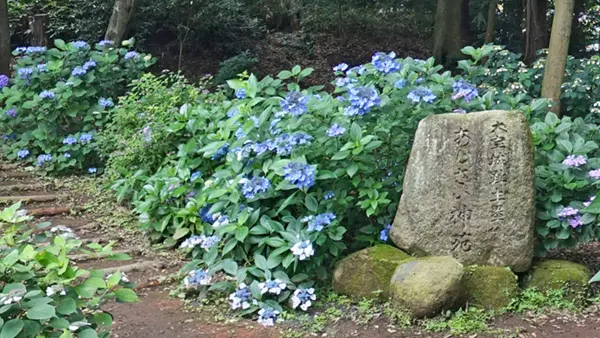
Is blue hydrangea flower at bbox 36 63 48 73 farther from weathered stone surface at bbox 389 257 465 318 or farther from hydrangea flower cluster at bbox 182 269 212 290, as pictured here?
weathered stone surface at bbox 389 257 465 318

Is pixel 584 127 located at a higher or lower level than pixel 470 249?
higher

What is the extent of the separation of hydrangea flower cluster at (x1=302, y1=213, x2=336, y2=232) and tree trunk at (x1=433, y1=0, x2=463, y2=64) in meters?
8.41

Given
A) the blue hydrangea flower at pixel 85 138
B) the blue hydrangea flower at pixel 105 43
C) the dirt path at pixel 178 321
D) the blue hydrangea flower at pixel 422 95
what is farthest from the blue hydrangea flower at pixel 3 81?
the blue hydrangea flower at pixel 422 95

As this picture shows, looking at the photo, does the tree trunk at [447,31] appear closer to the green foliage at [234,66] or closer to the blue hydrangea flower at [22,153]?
the green foliage at [234,66]

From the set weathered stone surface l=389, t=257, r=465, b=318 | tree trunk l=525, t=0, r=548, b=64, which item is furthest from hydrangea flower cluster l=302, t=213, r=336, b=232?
tree trunk l=525, t=0, r=548, b=64

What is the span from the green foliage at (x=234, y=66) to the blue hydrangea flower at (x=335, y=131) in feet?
21.6

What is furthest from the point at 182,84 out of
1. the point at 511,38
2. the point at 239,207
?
the point at 511,38

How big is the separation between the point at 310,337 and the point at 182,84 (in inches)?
153

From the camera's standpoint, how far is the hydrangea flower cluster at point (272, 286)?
3687 mm

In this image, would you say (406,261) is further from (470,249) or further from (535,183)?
(535,183)

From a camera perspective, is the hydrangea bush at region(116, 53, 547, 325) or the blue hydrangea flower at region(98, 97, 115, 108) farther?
the blue hydrangea flower at region(98, 97, 115, 108)

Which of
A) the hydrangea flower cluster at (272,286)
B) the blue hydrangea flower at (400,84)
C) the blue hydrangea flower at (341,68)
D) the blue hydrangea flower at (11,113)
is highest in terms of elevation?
the blue hydrangea flower at (341,68)

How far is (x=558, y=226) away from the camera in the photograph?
387 centimetres

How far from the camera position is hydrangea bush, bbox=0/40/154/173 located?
6770mm
